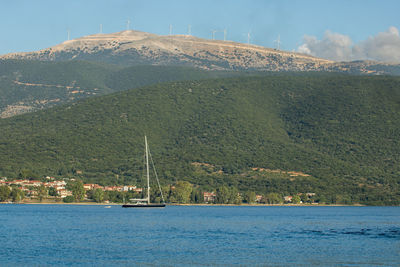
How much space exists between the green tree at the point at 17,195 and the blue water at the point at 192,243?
50.9 m

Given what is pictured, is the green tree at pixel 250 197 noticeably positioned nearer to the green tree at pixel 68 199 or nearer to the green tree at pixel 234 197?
the green tree at pixel 234 197

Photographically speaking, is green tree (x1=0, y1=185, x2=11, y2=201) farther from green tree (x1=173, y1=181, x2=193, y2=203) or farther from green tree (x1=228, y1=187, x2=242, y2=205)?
green tree (x1=228, y1=187, x2=242, y2=205)

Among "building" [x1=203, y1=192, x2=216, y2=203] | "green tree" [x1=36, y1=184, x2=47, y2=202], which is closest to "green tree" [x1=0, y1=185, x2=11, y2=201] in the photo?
"green tree" [x1=36, y1=184, x2=47, y2=202]

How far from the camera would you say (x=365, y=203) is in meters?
→ 173

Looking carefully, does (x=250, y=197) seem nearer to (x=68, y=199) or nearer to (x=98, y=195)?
(x=98, y=195)

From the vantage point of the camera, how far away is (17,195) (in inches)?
5930

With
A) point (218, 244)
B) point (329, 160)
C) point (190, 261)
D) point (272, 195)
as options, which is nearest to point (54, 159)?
point (272, 195)

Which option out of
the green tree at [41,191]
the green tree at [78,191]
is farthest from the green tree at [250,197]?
the green tree at [41,191]

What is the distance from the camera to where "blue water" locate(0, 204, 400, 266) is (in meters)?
56.6

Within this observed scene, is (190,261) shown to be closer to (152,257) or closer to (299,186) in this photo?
(152,257)

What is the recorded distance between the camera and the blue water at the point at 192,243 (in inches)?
2229

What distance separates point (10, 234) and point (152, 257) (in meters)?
24.7

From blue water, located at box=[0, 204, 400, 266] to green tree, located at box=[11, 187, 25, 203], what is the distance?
167 ft

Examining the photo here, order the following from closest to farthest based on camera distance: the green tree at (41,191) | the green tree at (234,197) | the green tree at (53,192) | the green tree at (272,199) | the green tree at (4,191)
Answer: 1. the green tree at (4,191)
2. the green tree at (41,191)
3. the green tree at (53,192)
4. the green tree at (234,197)
5. the green tree at (272,199)
